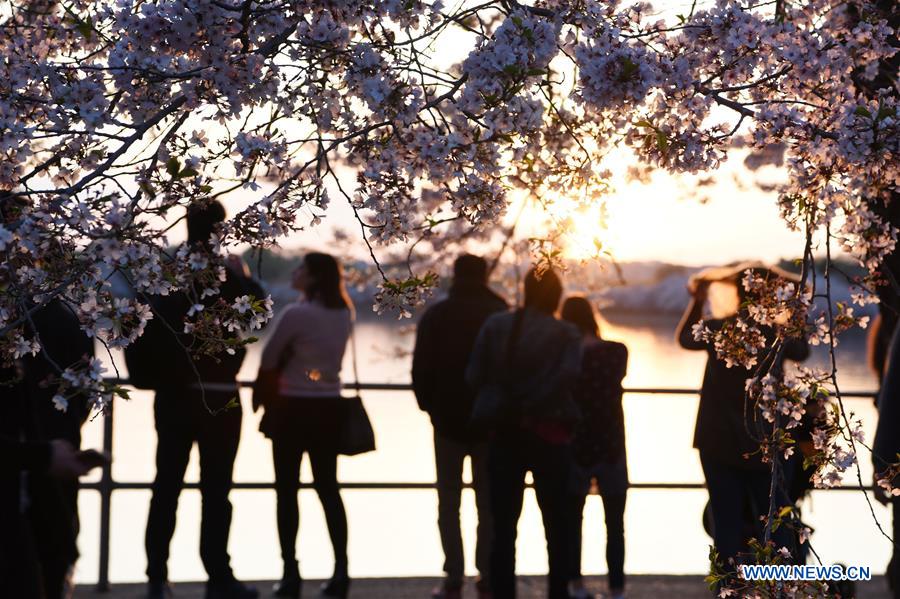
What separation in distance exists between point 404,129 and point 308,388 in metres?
2.93

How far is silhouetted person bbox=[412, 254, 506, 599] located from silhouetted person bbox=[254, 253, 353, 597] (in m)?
0.40

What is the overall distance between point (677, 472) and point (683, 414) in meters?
6.21

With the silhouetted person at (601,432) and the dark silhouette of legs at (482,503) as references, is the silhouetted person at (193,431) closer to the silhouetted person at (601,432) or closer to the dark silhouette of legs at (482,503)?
the dark silhouette of legs at (482,503)

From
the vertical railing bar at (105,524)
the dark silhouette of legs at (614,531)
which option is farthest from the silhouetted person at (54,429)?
the dark silhouette of legs at (614,531)

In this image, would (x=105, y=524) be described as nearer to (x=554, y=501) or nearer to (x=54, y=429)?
Answer: (x=554, y=501)

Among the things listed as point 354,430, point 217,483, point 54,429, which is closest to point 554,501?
point 354,430

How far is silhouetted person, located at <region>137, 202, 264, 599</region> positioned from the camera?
5844mm

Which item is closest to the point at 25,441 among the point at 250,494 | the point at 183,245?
the point at 183,245

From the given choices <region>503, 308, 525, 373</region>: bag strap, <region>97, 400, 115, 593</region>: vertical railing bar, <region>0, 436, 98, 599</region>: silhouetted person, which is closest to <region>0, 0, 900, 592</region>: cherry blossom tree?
<region>0, 436, 98, 599</region>: silhouetted person

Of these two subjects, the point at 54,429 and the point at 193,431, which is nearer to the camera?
the point at 54,429

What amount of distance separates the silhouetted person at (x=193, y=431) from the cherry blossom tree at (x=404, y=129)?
7.20 feet

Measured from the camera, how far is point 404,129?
347 cm

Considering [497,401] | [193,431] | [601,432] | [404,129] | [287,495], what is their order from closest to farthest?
[404,129] < [497,401] < [193,431] < [287,495] < [601,432]

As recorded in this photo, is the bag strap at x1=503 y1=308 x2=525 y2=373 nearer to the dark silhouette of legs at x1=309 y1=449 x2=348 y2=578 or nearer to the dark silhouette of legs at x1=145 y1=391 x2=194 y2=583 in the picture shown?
the dark silhouette of legs at x1=309 y1=449 x2=348 y2=578
